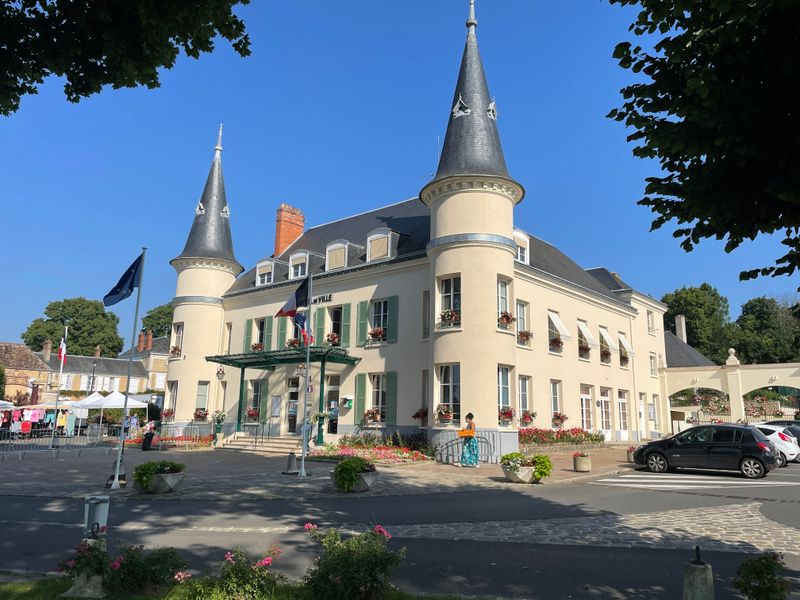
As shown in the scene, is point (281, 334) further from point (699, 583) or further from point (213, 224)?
point (699, 583)

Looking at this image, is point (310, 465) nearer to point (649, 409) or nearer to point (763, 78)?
point (763, 78)

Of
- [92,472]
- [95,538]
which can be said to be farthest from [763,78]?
[92,472]

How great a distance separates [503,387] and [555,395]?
5.73 metres

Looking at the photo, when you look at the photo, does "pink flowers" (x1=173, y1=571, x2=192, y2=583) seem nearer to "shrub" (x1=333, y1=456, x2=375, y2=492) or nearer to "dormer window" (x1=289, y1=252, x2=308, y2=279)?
"shrub" (x1=333, y1=456, x2=375, y2=492)

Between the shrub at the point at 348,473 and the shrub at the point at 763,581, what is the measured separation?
29.0 feet

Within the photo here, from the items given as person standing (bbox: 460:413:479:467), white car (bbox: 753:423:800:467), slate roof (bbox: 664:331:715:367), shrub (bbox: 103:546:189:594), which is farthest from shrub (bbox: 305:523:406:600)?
slate roof (bbox: 664:331:715:367)

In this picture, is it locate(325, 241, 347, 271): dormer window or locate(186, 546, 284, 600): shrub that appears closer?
locate(186, 546, 284, 600): shrub

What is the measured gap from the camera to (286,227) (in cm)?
3475

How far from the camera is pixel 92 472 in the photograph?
17.0 meters

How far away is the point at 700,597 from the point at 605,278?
32748 mm

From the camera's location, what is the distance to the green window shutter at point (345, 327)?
2615cm

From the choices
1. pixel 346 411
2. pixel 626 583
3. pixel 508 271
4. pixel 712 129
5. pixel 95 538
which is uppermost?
pixel 508 271

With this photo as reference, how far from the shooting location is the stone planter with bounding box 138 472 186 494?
12.3m

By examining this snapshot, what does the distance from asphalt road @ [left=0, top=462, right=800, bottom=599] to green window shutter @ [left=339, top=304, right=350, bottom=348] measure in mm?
13571
